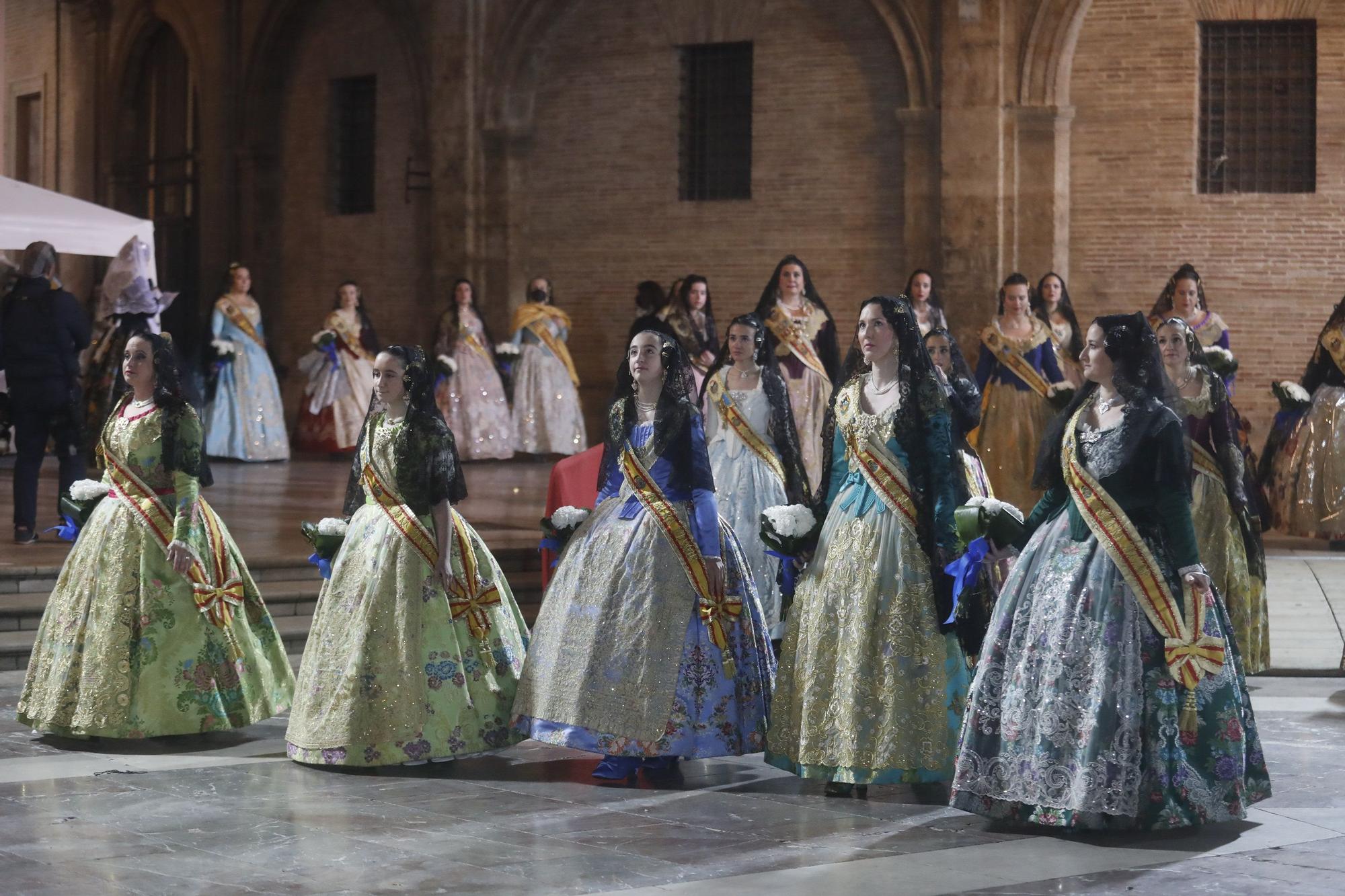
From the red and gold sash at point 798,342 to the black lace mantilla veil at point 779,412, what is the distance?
2.85m

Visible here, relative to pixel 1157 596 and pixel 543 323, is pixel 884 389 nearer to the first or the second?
pixel 1157 596

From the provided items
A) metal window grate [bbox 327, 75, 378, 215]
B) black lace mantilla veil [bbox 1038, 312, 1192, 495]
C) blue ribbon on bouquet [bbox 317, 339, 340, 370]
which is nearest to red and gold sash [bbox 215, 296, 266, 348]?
blue ribbon on bouquet [bbox 317, 339, 340, 370]

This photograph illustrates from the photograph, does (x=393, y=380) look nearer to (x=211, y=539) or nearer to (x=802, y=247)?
(x=211, y=539)

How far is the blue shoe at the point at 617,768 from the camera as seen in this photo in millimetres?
6352

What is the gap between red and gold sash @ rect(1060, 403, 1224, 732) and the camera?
540 centimetres

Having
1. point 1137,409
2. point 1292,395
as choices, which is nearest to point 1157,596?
point 1137,409

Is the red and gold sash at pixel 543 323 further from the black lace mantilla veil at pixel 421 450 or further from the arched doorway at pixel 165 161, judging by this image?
the black lace mantilla veil at pixel 421 450

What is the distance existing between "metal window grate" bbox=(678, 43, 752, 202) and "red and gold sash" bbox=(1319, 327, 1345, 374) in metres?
6.57

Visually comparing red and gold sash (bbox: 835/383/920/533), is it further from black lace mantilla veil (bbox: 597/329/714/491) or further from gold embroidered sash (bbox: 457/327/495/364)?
gold embroidered sash (bbox: 457/327/495/364)

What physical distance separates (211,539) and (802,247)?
10525 millimetres

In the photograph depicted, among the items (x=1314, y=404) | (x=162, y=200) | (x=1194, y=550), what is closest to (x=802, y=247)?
(x=1314, y=404)

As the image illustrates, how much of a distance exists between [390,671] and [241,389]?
33.5 ft

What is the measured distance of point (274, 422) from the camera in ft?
54.4

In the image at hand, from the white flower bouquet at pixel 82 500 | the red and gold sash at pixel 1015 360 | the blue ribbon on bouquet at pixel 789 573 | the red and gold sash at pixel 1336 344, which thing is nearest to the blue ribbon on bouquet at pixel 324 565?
the white flower bouquet at pixel 82 500
